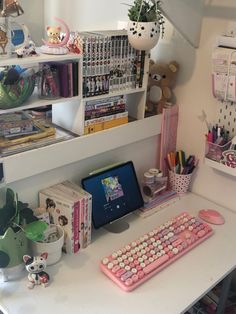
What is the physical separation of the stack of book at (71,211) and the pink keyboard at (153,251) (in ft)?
0.39

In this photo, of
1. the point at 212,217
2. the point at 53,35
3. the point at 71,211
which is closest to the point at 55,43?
the point at 53,35

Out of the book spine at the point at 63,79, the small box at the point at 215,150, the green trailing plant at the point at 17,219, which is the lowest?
the green trailing plant at the point at 17,219

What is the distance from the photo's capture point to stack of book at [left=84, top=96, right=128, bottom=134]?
4.41 feet

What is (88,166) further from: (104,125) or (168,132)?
(168,132)

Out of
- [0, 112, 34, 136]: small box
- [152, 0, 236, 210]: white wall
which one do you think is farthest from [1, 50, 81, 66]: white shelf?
[152, 0, 236, 210]: white wall

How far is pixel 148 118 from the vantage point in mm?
1527

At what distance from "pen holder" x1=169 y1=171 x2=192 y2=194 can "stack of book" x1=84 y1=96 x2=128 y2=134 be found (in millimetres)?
338

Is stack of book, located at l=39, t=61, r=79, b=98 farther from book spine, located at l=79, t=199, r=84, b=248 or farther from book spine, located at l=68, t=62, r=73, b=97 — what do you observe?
book spine, located at l=79, t=199, r=84, b=248

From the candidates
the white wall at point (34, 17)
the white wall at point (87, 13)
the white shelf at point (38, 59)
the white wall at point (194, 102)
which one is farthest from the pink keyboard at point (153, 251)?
the white wall at point (34, 17)

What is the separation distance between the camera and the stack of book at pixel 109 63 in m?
1.27

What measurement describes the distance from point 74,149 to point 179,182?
1.77 ft

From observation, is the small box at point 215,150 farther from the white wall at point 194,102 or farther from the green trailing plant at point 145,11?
the green trailing plant at point 145,11

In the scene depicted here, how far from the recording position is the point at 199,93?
1526mm

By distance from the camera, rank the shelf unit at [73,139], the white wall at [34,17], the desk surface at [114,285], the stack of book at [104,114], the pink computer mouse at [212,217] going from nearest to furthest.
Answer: the desk surface at [114,285] → the shelf unit at [73,139] → the stack of book at [104,114] → the pink computer mouse at [212,217] → the white wall at [34,17]
